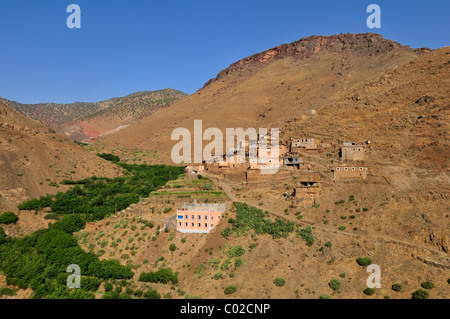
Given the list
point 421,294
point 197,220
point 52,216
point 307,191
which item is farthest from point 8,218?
point 421,294

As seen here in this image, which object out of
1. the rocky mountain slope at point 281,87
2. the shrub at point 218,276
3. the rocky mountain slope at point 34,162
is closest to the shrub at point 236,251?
the shrub at point 218,276

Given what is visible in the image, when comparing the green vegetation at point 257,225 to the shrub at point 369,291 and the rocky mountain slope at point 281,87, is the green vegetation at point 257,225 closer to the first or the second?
the shrub at point 369,291

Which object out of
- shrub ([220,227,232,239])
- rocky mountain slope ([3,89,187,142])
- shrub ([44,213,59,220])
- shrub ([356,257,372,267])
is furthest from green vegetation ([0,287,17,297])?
rocky mountain slope ([3,89,187,142])

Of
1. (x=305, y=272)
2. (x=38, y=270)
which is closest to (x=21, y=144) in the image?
(x=38, y=270)

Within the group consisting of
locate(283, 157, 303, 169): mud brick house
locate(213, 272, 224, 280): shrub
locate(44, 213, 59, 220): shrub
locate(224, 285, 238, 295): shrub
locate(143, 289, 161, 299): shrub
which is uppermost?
locate(283, 157, 303, 169): mud brick house

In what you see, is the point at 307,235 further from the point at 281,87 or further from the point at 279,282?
the point at 281,87

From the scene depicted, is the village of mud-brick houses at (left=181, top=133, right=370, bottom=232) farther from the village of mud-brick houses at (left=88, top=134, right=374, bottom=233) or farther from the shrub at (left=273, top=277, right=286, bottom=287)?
the shrub at (left=273, top=277, right=286, bottom=287)
